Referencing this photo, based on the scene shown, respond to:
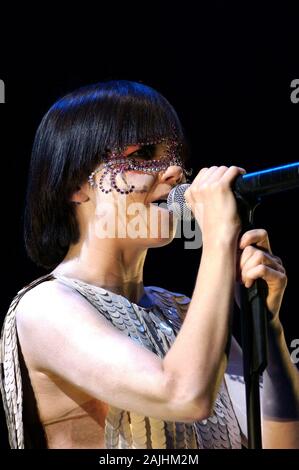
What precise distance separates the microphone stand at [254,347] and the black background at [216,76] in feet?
4.10

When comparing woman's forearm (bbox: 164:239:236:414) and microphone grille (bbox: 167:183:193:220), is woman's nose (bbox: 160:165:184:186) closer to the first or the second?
microphone grille (bbox: 167:183:193:220)

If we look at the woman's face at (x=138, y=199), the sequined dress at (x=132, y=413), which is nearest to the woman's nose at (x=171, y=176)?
the woman's face at (x=138, y=199)

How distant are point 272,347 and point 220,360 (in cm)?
31

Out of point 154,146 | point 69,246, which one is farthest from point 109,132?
point 69,246

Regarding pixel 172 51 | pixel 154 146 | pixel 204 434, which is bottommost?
pixel 204 434

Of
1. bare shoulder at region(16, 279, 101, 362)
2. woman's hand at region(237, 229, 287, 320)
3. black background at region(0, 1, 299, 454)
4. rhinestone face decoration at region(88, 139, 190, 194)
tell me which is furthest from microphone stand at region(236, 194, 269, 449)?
black background at region(0, 1, 299, 454)

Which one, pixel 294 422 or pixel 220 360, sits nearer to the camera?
pixel 220 360

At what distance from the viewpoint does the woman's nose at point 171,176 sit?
59.6 inches

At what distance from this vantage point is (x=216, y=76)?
96.0 inches

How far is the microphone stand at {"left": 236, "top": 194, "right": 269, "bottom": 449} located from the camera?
1.06 metres

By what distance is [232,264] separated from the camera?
46.8 inches

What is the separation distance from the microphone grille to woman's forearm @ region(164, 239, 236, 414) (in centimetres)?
13

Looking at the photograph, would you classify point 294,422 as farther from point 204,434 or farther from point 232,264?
point 232,264

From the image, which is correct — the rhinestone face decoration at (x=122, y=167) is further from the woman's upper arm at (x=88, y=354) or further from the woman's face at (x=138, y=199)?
the woman's upper arm at (x=88, y=354)
